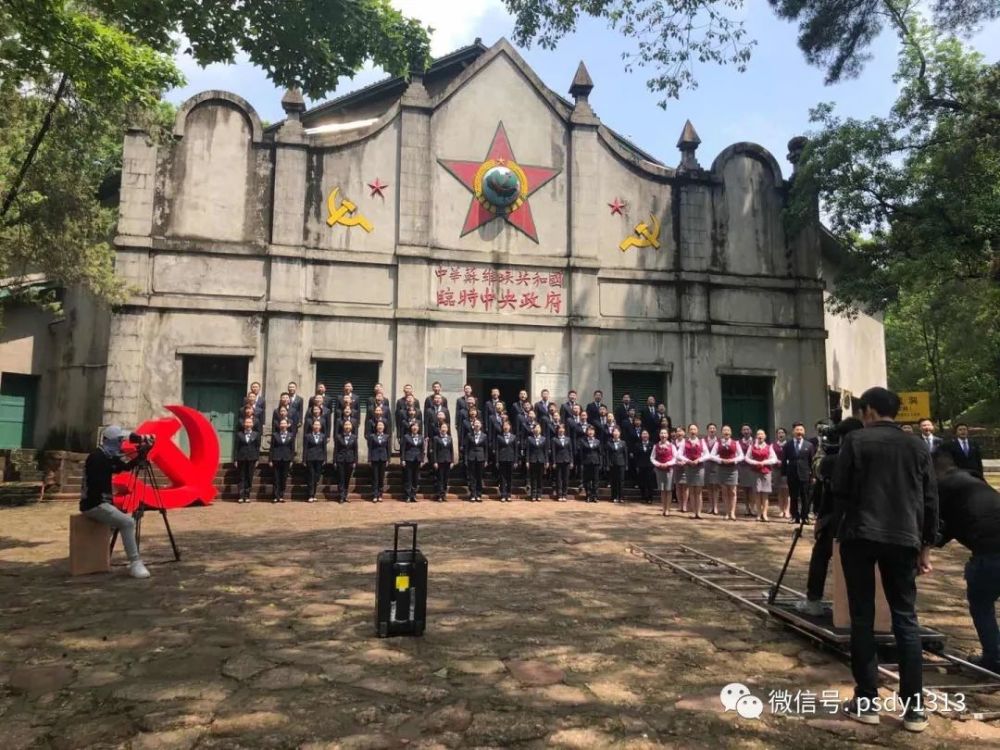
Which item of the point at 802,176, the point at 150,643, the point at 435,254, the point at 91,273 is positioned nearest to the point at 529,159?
the point at 435,254

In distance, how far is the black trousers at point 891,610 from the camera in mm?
3922

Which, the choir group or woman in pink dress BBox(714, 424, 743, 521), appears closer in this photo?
woman in pink dress BBox(714, 424, 743, 521)

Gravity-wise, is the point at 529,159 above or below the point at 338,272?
above

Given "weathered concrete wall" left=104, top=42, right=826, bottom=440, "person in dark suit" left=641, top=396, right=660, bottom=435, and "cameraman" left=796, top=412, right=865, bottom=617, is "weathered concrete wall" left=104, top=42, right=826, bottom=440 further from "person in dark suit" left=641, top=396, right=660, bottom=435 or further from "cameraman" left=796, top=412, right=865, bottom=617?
"cameraman" left=796, top=412, right=865, bottom=617

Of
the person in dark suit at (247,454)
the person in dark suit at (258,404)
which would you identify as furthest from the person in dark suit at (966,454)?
the person in dark suit at (258,404)

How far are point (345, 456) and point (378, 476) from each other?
77 centimetres

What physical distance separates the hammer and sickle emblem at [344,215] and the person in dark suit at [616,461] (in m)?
7.88

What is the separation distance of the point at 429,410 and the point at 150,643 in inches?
A: 397

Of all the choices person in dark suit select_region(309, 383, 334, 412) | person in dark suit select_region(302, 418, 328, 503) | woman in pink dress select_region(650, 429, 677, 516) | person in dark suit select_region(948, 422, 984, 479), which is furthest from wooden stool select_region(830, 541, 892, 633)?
person in dark suit select_region(309, 383, 334, 412)

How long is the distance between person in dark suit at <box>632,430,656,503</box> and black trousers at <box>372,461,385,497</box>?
5.47m

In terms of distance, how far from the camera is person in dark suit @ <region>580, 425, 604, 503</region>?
581 inches

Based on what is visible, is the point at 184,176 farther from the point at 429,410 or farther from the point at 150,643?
the point at 150,643

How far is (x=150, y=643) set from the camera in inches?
194

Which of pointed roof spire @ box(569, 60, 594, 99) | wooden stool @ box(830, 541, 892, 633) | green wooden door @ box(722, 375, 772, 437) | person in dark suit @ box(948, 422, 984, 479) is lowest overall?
wooden stool @ box(830, 541, 892, 633)
